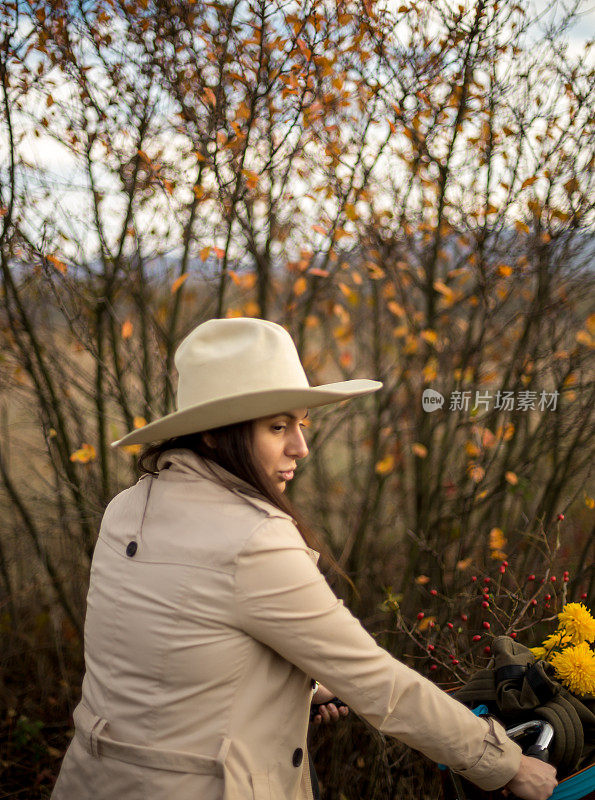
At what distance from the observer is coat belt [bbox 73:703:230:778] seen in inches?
56.7

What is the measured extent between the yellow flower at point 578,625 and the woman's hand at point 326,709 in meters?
0.66

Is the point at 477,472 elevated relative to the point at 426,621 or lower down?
elevated

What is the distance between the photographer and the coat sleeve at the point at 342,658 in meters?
1.43

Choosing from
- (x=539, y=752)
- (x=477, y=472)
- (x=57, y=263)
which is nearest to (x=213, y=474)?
(x=539, y=752)

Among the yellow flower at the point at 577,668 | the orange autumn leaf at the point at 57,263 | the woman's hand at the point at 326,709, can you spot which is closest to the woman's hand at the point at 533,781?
the yellow flower at the point at 577,668

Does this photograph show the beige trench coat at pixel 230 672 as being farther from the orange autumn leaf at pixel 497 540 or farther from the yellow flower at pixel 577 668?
Result: the orange autumn leaf at pixel 497 540

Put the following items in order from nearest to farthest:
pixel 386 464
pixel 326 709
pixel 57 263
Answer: pixel 326 709 → pixel 57 263 → pixel 386 464

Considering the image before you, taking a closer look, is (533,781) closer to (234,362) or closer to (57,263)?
(234,362)

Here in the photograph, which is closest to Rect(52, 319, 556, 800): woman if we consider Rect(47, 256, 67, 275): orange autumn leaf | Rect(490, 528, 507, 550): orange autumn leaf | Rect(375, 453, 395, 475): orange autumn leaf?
Rect(47, 256, 67, 275): orange autumn leaf

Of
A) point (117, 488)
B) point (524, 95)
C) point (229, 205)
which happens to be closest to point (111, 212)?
point (229, 205)

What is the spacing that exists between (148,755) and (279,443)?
755 mm

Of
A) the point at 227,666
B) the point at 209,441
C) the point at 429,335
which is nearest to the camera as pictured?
the point at 227,666

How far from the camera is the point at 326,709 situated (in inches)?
77.9

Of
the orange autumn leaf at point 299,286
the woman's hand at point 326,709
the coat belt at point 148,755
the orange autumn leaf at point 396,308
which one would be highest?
the orange autumn leaf at point 299,286
